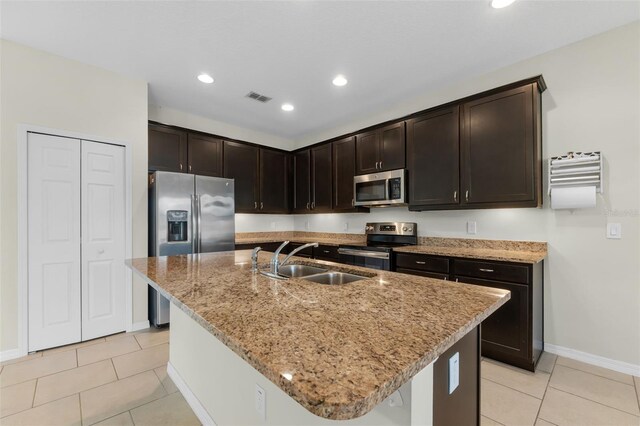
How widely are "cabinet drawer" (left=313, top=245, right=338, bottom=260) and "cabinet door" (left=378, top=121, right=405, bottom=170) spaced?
4.09ft

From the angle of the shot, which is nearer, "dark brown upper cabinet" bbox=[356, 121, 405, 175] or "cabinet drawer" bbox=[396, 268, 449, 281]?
"cabinet drawer" bbox=[396, 268, 449, 281]

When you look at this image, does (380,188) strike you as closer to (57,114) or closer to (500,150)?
(500,150)

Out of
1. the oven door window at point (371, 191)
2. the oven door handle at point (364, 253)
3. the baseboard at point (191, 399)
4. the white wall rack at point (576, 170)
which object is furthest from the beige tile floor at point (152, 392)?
the oven door window at point (371, 191)

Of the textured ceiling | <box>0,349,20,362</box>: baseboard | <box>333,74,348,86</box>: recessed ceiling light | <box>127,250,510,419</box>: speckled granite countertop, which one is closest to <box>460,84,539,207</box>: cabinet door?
the textured ceiling

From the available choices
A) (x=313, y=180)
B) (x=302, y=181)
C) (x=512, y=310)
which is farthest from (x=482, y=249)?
(x=302, y=181)

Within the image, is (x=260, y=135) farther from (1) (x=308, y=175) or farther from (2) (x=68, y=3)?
(2) (x=68, y=3)

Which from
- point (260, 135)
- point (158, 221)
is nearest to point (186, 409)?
point (158, 221)

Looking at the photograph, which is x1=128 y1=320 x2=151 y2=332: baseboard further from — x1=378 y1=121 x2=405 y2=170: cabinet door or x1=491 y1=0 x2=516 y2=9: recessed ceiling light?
x1=491 y1=0 x2=516 y2=9: recessed ceiling light

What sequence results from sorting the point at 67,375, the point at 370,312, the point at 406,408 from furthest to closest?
the point at 67,375 → the point at 370,312 → the point at 406,408

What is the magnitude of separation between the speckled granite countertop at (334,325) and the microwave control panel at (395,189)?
6.55 ft

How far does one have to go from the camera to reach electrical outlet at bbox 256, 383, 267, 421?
1.21 m

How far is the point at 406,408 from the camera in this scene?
81cm

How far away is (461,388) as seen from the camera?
1.17 m

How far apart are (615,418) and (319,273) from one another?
6.48 feet
